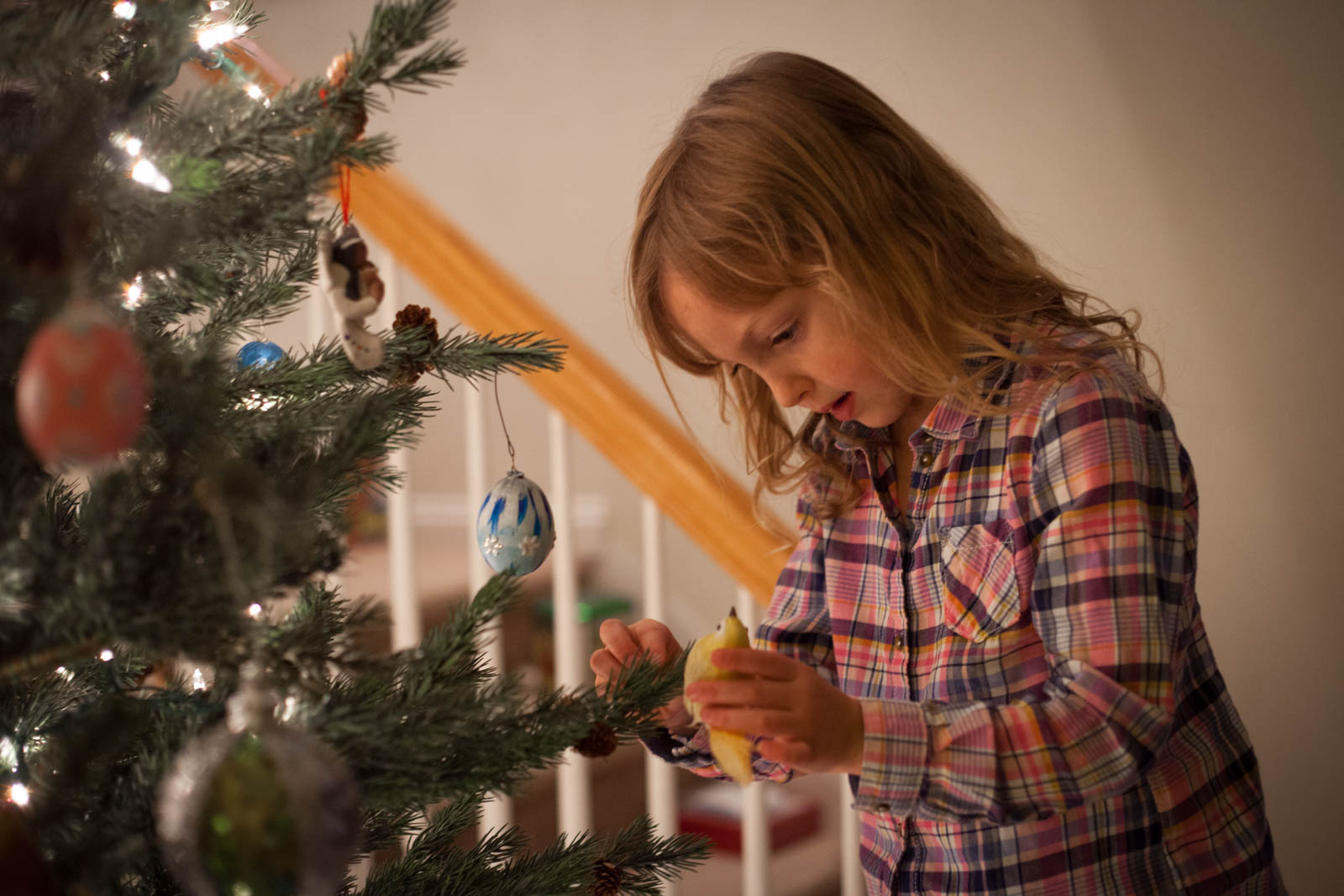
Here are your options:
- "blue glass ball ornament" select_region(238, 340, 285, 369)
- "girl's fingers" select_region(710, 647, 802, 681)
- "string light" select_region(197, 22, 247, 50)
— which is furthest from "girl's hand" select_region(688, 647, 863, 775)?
"string light" select_region(197, 22, 247, 50)

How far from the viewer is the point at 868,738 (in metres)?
0.71

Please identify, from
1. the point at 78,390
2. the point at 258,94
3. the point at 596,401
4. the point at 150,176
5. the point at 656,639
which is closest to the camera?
the point at 78,390

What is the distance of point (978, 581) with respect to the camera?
0.87 meters

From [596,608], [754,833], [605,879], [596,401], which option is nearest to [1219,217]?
[596,401]

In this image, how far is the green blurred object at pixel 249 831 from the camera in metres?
0.37

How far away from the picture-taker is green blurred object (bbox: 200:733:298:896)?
1.20 feet

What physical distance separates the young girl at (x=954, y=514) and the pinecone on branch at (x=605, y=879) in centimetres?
14

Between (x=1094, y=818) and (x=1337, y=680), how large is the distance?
683 mm

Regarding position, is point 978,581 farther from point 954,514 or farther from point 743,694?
point 743,694

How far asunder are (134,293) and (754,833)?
0.95 m

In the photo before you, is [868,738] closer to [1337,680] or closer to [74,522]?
[74,522]

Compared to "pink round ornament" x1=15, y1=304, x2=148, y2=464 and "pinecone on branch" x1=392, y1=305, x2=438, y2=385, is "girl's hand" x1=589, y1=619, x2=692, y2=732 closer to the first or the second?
"pinecone on branch" x1=392, y1=305, x2=438, y2=385

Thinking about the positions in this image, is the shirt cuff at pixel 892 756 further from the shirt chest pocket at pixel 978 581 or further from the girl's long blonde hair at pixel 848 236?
the girl's long blonde hair at pixel 848 236

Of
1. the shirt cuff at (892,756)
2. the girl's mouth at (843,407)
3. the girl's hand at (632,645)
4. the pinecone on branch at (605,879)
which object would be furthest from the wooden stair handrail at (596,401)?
the pinecone on branch at (605,879)
